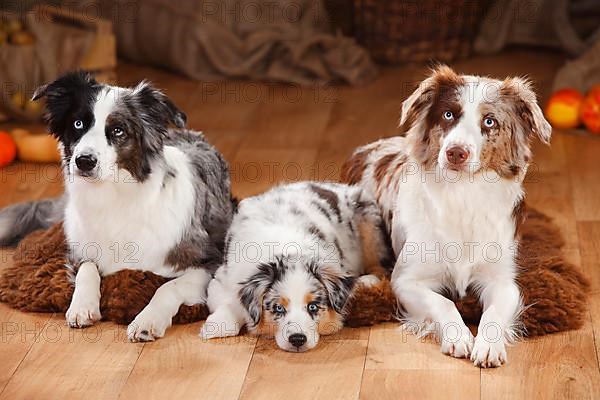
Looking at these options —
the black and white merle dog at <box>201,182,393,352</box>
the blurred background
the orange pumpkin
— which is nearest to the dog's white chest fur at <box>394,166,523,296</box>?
the black and white merle dog at <box>201,182,393,352</box>

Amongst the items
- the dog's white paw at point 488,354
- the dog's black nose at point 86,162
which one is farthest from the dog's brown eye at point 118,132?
the dog's white paw at point 488,354

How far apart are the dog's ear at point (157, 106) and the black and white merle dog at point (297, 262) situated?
44cm

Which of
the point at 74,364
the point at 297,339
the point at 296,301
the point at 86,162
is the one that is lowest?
the point at 74,364

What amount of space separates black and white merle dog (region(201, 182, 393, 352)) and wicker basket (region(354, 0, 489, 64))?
2555 mm

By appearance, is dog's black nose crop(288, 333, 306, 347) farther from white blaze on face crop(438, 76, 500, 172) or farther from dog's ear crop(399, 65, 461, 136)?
dog's ear crop(399, 65, 461, 136)

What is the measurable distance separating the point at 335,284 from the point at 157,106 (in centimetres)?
86

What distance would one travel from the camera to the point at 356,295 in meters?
3.61

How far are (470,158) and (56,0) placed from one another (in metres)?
4.18

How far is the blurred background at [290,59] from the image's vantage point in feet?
17.8

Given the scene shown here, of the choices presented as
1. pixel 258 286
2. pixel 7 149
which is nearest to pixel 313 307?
pixel 258 286

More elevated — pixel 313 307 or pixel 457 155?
pixel 457 155

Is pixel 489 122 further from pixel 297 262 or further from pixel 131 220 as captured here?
pixel 131 220

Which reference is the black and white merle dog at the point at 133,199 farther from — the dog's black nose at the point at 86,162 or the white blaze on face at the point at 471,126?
the white blaze on face at the point at 471,126

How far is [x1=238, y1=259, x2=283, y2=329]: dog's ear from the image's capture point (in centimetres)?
330
